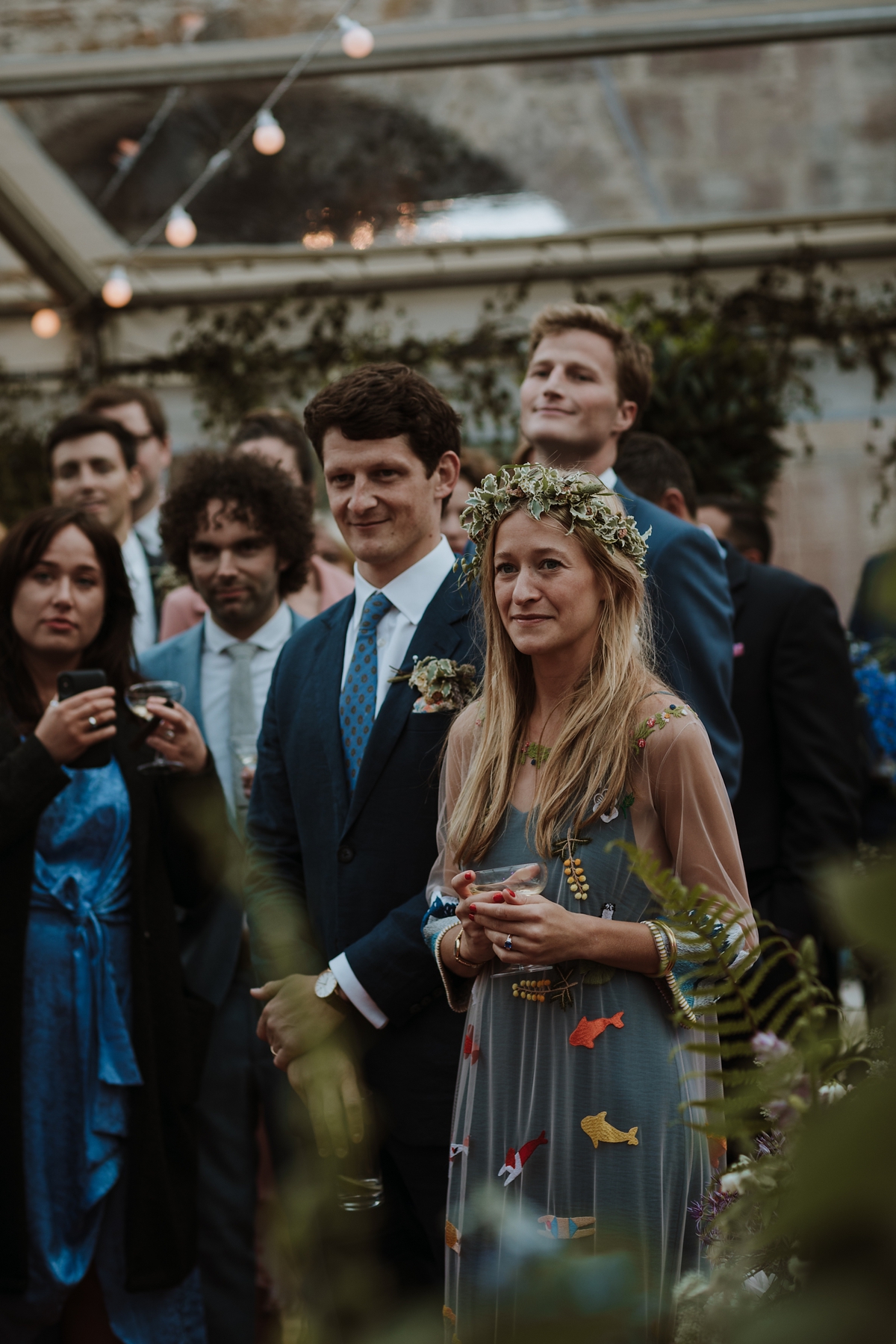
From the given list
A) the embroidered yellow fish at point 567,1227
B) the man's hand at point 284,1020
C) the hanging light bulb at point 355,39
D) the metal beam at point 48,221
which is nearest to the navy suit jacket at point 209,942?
the man's hand at point 284,1020

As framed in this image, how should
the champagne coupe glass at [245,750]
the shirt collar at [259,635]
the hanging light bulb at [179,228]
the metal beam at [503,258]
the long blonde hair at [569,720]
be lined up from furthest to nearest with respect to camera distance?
the metal beam at [503,258], the hanging light bulb at [179,228], the shirt collar at [259,635], the champagne coupe glass at [245,750], the long blonde hair at [569,720]

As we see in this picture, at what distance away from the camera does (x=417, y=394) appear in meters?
2.58

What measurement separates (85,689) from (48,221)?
5009 mm

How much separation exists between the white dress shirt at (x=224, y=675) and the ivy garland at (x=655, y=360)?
2.93 m

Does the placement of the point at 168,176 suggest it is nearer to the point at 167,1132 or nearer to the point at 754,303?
the point at 754,303

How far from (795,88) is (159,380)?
4.11 m

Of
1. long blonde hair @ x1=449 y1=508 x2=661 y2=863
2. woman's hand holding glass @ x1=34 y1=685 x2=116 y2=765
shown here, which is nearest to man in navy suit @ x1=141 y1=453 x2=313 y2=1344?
woman's hand holding glass @ x1=34 y1=685 x2=116 y2=765

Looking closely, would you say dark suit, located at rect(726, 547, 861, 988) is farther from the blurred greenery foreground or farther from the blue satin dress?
the blurred greenery foreground

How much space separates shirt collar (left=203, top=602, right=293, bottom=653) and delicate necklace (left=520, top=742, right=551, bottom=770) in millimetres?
1463

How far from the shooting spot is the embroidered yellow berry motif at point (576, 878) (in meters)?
2.02

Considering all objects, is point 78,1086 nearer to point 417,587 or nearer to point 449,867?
point 449,867

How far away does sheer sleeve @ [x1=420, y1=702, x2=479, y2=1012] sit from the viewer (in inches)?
86.9

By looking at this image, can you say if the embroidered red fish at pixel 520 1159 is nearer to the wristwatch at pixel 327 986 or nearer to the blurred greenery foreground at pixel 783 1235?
the wristwatch at pixel 327 986

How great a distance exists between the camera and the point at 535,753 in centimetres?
217
